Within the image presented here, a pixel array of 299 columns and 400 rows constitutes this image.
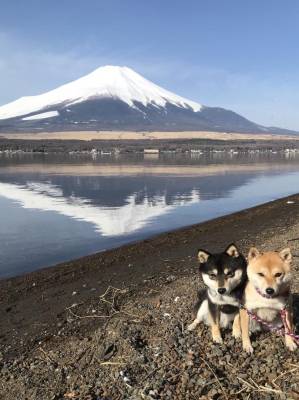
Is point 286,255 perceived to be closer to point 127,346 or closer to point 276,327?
point 276,327

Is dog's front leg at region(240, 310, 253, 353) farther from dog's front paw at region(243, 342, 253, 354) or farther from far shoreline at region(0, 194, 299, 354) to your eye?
far shoreline at region(0, 194, 299, 354)

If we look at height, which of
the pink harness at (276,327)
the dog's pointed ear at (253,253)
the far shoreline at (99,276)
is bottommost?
the far shoreline at (99,276)

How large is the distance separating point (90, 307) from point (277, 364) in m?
4.11

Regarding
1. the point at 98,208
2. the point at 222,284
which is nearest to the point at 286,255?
the point at 222,284

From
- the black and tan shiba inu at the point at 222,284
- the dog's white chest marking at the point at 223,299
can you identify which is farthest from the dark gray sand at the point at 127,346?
the dog's white chest marking at the point at 223,299

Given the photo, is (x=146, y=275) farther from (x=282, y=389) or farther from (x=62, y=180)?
(x=62, y=180)

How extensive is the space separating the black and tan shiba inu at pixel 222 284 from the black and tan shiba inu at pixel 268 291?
0.61ft

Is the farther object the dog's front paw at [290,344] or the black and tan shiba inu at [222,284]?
the black and tan shiba inu at [222,284]

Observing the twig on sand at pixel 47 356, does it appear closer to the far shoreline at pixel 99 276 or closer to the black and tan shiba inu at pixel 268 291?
the far shoreline at pixel 99 276

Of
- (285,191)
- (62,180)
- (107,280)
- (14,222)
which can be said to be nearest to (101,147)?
(62,180)

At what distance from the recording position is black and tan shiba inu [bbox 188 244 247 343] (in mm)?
5984

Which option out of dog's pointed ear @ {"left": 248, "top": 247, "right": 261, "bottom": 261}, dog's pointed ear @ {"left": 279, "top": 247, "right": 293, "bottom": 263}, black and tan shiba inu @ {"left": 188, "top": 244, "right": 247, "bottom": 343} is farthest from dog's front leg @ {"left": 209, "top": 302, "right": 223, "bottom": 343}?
dog's pointed ear @ {"left": 279, "top": 247, "right": 293, "bottom": 263}

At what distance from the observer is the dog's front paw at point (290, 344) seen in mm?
5824

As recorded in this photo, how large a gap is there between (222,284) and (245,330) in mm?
649
